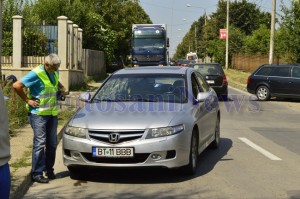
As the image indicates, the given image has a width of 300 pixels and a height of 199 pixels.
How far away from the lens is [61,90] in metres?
7.05

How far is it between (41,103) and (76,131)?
0.58m

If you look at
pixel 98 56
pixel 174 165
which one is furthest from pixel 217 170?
pixel 98 56

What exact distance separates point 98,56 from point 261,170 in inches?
1193

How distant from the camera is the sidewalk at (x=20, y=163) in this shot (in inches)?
238

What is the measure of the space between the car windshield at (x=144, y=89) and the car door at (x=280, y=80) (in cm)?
1360

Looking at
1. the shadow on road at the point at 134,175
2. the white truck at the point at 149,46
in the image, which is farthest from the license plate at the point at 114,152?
the white truck at the point at 149,46

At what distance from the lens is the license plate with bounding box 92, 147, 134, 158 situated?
639 centimetres

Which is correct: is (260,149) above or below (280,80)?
below

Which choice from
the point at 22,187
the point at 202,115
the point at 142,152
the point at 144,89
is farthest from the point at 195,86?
the point at 22,187

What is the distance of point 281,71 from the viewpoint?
69.5 feet

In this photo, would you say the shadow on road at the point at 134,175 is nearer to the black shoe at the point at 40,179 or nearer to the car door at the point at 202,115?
the black shoe at the point at 40,179

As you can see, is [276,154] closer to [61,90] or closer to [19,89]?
[61,90]

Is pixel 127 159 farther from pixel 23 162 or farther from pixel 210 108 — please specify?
pixel 210 108

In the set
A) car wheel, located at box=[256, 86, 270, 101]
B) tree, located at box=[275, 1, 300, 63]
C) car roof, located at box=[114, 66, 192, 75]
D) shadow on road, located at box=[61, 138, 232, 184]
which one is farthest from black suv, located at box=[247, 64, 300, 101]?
shadow on road, located at box=[61, 138, 232, 184]
